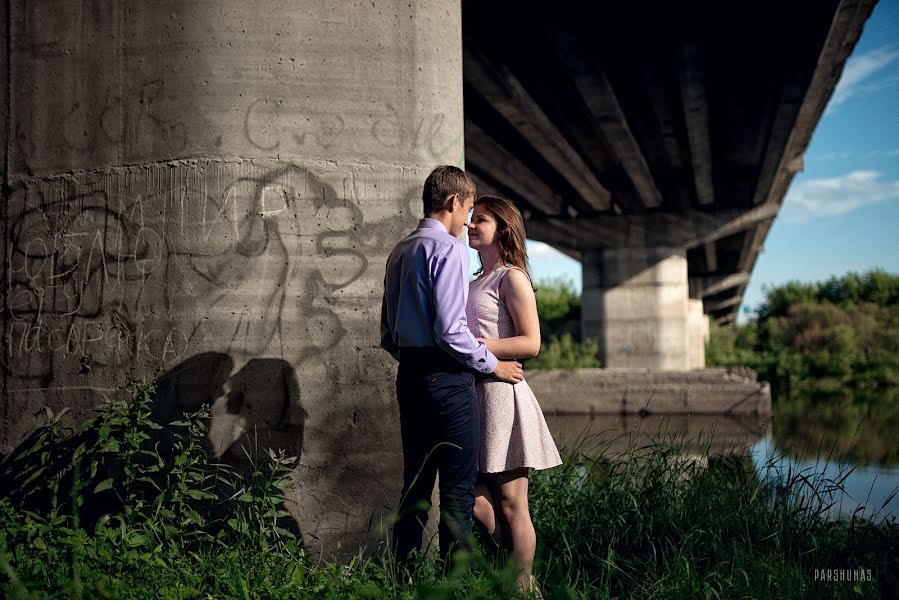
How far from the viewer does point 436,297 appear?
10.4 feet

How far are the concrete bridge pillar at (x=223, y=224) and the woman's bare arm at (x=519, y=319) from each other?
0.99 metres

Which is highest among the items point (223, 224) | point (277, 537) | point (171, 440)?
point (223, 224)

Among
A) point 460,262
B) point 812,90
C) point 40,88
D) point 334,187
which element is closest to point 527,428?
point 460,262

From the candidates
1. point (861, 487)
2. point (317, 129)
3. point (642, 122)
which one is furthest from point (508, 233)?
point (642, 122)

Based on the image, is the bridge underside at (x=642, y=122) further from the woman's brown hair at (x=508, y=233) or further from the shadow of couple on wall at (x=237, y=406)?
the shadow of couple on wall at (x=237, y=406)

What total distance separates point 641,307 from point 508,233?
2170cm

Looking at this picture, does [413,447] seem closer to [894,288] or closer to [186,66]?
[186,66]

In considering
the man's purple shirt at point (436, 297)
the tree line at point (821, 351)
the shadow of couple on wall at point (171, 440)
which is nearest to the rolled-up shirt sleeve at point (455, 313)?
the man's purple shirt at point (436, 297)

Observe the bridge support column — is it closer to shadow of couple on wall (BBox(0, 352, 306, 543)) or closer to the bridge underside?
the bridge underside

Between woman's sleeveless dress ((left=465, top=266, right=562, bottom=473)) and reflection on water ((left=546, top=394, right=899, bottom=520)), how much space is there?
1.75 meters

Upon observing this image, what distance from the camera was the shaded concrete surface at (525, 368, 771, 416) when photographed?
17.9 m

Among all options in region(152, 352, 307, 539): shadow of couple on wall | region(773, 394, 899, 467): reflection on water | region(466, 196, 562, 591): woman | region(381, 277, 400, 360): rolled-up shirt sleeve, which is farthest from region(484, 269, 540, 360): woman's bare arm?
region(773, 394, 899, 467): reflection on water

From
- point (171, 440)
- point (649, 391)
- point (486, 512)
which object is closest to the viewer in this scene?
point (486, 512)

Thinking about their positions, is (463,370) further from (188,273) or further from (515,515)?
(188,273)
